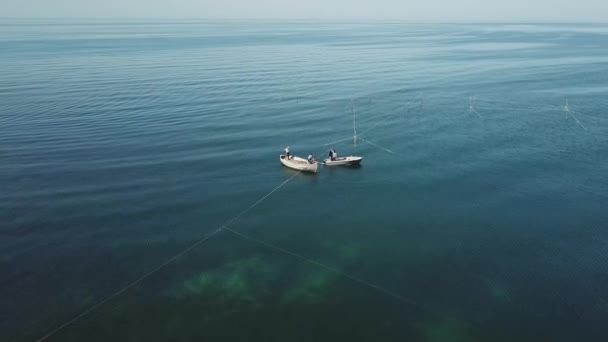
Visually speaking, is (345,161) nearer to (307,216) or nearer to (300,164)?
(300,164)

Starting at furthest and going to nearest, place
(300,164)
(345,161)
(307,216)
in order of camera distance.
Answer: (345,161), (300,164), (307,216)

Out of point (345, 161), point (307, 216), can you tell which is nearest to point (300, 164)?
point (345, 161)

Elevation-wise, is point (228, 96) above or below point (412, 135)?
above

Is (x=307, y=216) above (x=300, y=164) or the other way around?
the other way around

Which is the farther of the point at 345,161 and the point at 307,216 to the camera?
the point at 345,161

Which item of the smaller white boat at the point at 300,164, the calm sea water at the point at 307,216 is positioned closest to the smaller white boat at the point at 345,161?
the calm sea water at the point at 307,216

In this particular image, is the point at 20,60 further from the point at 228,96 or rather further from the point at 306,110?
the point at 306,110

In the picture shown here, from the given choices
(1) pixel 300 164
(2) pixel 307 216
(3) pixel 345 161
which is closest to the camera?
(2) pixel 307 216

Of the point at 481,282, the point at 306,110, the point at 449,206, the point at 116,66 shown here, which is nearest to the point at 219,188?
the point at 449,206
